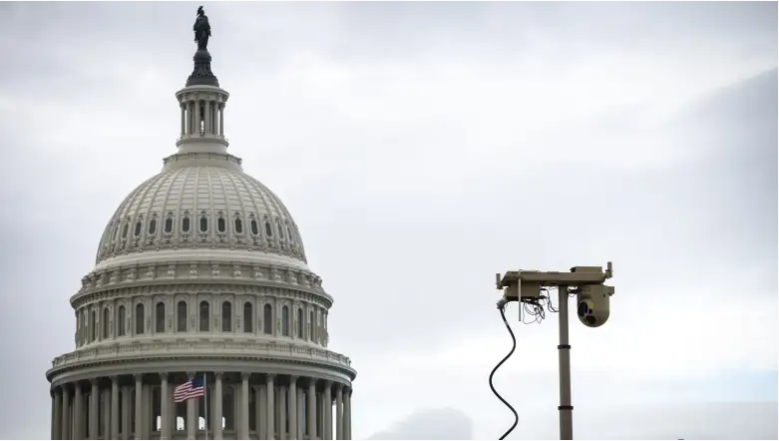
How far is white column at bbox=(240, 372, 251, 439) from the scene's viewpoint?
19500 cm

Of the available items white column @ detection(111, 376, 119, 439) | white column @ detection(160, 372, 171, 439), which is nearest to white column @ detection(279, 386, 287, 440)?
white column @ detection(160, 372, 171, 439)

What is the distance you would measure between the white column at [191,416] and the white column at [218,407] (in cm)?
171

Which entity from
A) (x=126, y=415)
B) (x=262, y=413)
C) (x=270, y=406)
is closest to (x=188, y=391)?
(x=270, y=406)

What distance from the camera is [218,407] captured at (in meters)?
196

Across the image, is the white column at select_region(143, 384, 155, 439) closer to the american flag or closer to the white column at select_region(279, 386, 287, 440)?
the white column at select_region(279, 386, 287, 440)

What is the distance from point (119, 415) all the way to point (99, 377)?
3.92 meters

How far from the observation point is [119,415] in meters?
198

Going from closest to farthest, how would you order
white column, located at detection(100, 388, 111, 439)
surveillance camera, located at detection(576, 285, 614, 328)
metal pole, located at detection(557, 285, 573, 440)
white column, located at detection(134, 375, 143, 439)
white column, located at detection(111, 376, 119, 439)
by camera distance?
metal pole, located at detection(557, 285, 573, 440), surveillance camera, located at detection(576, 285, 614, 328), white column, located at detection(134, 375, 143, 439), white column, located at detection(111, 376, 119, 439), white column, located at detection(100, 388, 111, 439)

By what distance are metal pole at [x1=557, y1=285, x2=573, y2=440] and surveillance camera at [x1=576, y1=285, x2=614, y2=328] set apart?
0.45 metres

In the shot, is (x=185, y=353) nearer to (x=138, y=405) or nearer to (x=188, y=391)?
(x=138, y=405)

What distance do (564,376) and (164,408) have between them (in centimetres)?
14709

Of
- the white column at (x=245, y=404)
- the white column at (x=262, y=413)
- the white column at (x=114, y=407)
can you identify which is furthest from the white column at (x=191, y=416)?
the white column at (x=114, y=407)

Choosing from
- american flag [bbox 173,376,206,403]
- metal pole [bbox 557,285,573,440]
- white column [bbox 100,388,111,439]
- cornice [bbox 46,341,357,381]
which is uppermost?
cornice [bbox 46,341,357,381]

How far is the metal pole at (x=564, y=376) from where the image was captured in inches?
2013
